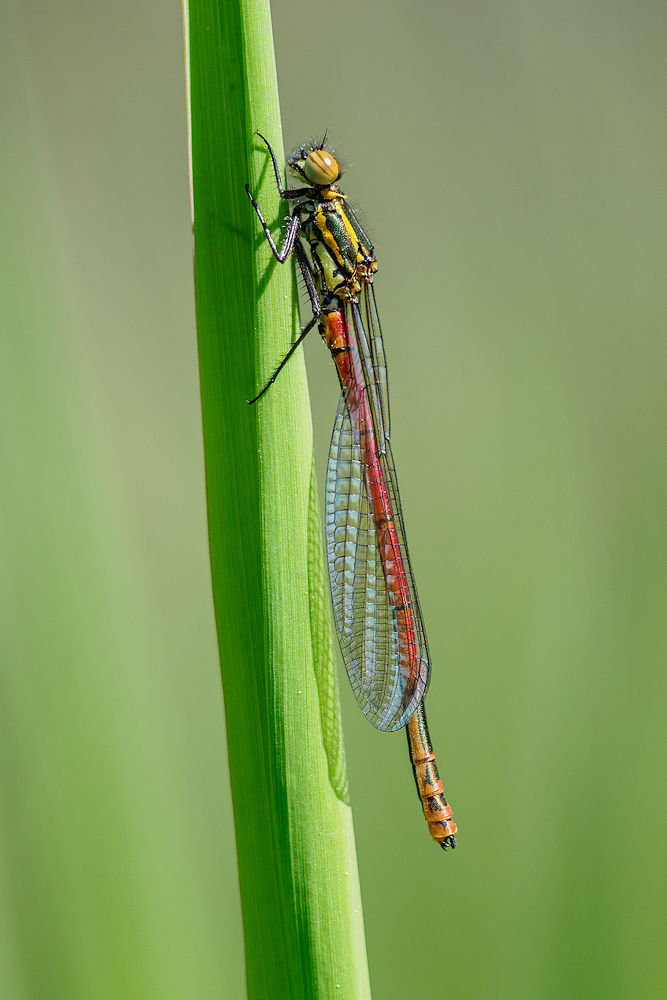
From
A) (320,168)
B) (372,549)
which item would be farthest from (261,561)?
(320,168)

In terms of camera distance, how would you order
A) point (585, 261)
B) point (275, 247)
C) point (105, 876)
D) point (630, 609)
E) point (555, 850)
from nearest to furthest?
point (275, 247), point (105, 876), point (555, 850), point (630, 609), point (585, 261)

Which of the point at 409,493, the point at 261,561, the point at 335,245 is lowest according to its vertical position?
the point at 261,561

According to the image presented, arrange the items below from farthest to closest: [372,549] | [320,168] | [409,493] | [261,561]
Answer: [409,493]
[372,549]
[320,168]
[261,561]

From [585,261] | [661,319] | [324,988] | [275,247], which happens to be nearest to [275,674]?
[324,988]

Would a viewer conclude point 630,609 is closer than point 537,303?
Yes

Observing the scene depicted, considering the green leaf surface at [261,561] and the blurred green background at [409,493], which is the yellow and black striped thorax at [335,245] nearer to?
the blurred green background at [409,493]

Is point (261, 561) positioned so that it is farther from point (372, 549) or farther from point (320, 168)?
point (320, 168)

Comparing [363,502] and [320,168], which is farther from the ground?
[320,168]

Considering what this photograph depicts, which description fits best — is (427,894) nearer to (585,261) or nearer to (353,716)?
(353,716)
